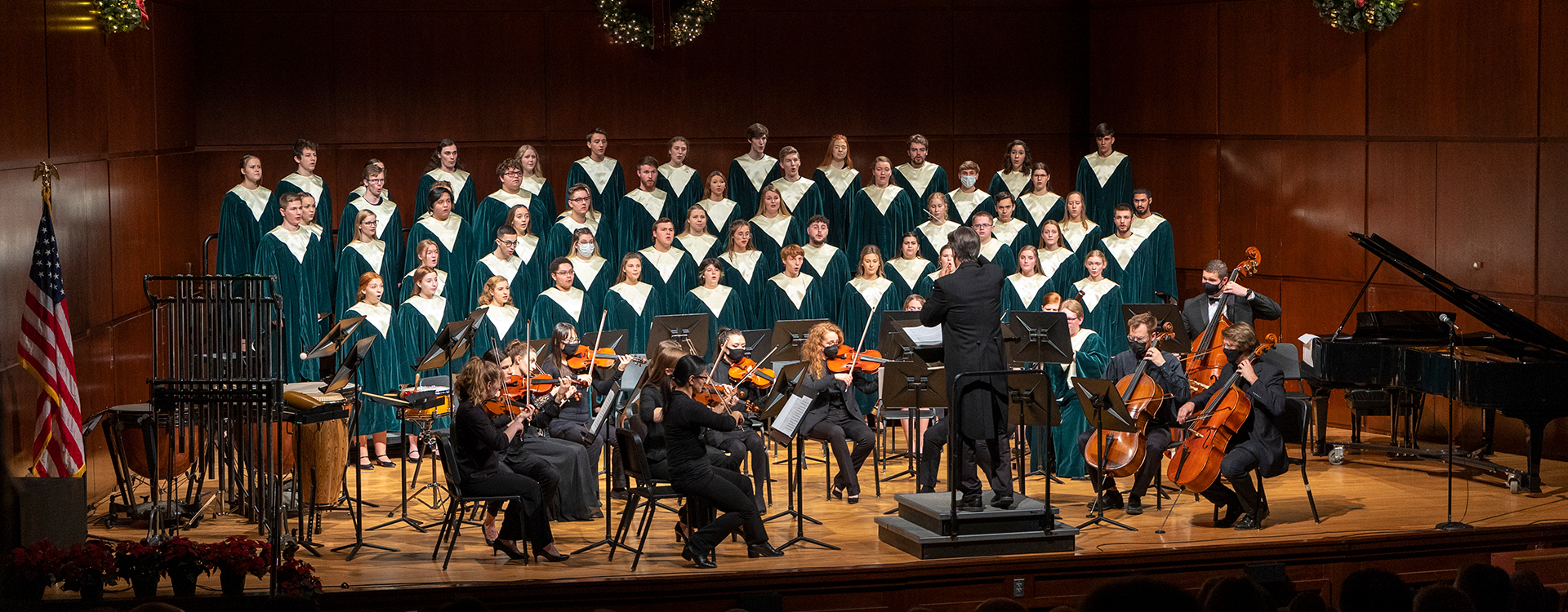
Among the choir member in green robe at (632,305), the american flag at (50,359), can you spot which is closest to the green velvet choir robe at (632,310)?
the choir member in green robe at (632,305)

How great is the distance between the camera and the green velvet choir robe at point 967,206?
10.5 m

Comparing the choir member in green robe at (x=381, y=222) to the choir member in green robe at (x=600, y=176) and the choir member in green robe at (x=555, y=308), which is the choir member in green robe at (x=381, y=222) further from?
the choir member in green robe at (x=600, y=176)

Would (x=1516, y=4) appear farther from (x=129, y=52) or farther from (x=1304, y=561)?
(x=129, y=52)

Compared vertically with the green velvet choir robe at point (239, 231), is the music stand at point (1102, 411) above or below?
below

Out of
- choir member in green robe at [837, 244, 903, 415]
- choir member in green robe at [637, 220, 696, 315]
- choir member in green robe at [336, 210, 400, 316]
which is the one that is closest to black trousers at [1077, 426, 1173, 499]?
choir member in green robe at [837, 244, 903, 415]

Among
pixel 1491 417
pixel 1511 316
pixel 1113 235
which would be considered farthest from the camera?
pixel 1113 235

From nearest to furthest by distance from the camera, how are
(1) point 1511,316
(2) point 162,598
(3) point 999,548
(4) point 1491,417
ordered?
1. (2) point 162,598
2. (3) point 999,548
3. (1) point 1511,316
4. (4) point 1491,417

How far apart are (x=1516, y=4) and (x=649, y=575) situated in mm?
6127

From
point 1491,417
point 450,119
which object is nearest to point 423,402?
point 450,119

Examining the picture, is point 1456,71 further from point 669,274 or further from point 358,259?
point 358,259

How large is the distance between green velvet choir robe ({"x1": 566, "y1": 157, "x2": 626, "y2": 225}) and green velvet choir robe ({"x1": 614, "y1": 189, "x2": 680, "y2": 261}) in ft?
0.79

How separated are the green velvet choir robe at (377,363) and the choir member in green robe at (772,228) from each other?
2.46 meters

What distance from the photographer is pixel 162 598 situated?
595cm

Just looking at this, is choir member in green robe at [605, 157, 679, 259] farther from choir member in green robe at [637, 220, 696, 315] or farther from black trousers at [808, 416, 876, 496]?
black trousers at [808, 416, 876, 496]
